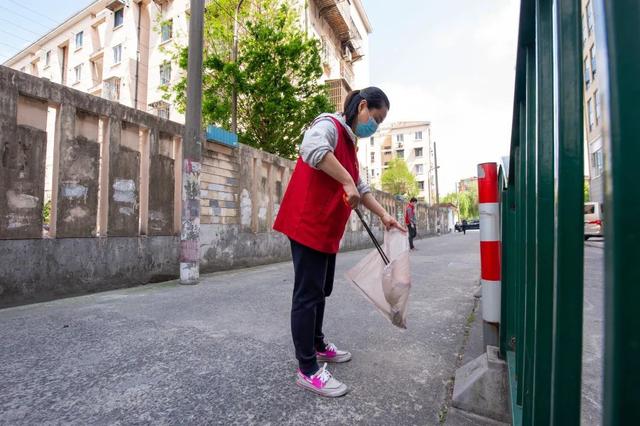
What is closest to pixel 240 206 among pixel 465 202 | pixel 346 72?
pixel 346 72

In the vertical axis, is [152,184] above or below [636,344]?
above

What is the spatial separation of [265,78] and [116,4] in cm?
1707

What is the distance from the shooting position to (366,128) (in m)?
2.22

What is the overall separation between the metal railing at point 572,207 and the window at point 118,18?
27720 millimetres

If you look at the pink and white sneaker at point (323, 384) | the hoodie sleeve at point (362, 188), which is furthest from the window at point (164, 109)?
the pink and white sneaker at point (323, 384)

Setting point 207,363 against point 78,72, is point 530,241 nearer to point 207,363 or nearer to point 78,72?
point 207,363

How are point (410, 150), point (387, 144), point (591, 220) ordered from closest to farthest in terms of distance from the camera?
point (591, 220) < point (410, 150) < point (387, 144)

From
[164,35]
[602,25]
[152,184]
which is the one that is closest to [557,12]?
[602,25]

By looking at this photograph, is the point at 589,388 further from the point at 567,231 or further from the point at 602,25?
→ the point at 602,25

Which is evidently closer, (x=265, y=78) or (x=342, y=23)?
(x=265, y=78)

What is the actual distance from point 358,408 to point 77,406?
1.30m

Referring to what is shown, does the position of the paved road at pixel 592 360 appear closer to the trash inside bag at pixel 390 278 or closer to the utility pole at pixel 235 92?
the trash inside bag at pixel 390 278

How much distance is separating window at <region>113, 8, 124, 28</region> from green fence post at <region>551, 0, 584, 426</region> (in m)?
27.9

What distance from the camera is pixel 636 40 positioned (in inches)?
16.1
